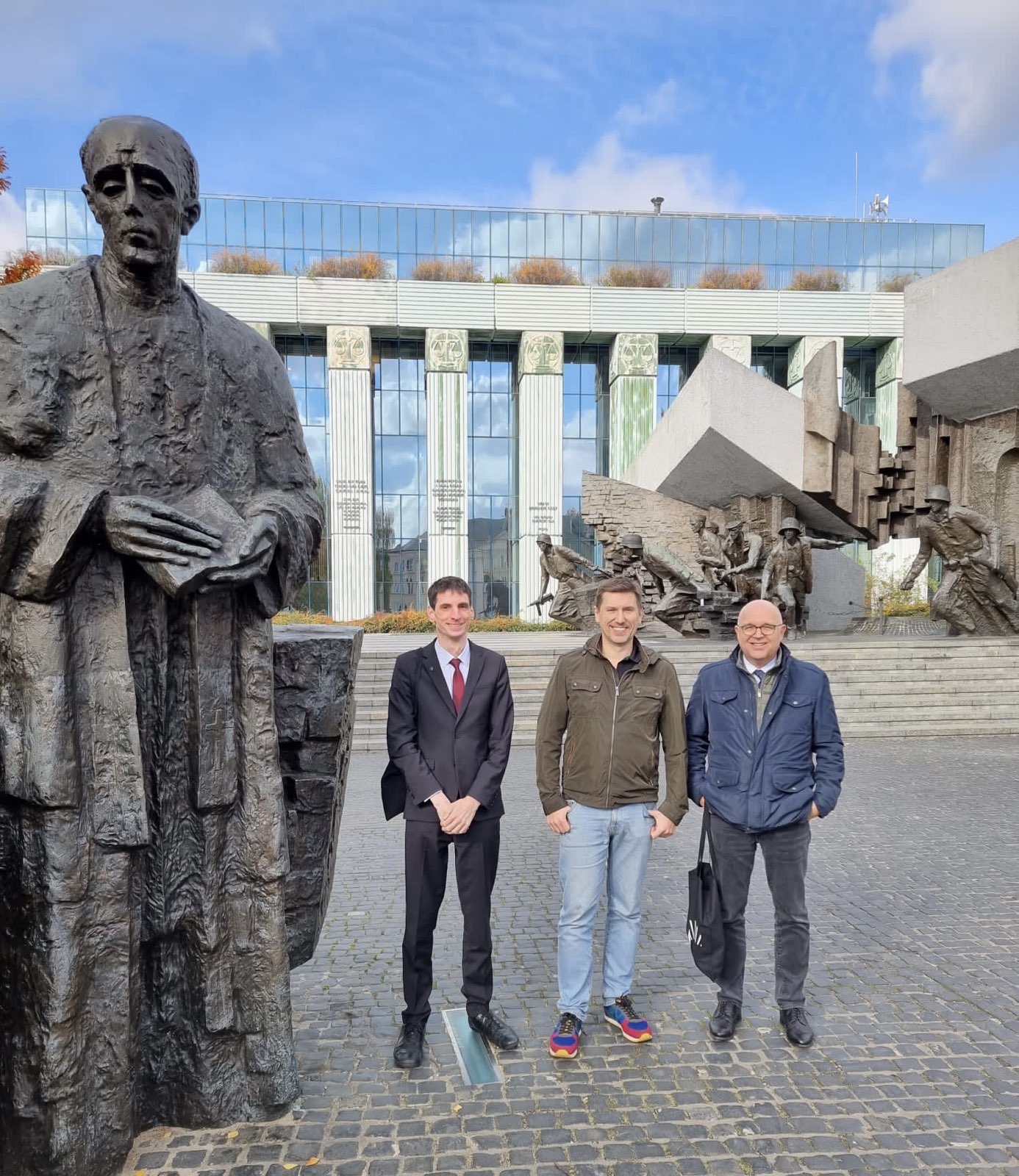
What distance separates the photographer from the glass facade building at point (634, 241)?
102 feet

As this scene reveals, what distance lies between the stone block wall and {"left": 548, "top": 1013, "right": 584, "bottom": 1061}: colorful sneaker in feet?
3.09

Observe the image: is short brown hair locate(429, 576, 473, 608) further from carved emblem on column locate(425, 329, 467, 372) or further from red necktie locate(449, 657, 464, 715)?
carved emblem on column locate(425, 329, 467, 372)

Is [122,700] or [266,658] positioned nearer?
[122,700]

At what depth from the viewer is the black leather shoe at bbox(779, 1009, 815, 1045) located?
304cm

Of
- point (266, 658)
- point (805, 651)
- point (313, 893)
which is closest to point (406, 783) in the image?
point (313, 893)

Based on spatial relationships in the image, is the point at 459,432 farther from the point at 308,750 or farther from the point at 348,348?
the point at 308,750

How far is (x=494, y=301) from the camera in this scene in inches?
1147

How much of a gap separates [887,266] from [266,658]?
117 feet

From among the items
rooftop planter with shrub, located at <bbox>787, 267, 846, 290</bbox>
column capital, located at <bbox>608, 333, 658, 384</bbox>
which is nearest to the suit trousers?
column capital, located at <bbox>608, 333, 658, 384</bbox>

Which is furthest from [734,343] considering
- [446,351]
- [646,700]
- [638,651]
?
[646,700]

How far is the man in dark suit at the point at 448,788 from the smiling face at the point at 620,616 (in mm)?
425

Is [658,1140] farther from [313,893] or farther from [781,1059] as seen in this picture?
[313,893]

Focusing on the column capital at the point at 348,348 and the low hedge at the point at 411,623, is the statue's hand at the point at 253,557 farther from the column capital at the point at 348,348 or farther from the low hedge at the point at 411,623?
the column capital at the point at 348,348

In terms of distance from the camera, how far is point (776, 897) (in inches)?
125
